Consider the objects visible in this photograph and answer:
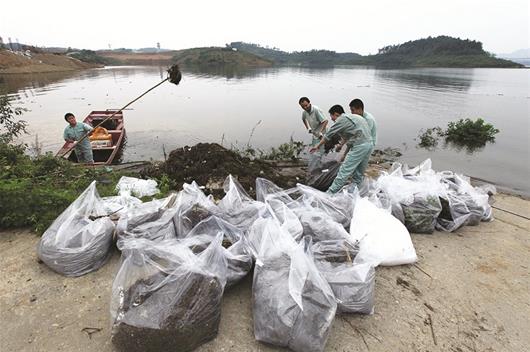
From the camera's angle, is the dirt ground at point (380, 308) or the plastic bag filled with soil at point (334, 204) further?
the plastic bag filled with soil at point (334, 204)

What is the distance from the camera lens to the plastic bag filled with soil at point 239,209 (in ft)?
11.9

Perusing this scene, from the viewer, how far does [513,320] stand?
282 centimetres

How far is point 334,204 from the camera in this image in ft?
13.2

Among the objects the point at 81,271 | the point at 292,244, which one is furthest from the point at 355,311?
the point at 81,271

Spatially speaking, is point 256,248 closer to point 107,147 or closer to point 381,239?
point 381,239

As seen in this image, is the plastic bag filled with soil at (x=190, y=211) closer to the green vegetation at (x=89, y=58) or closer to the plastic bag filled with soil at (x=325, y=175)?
the plastic bag filled with soil at (x=325, y=175)

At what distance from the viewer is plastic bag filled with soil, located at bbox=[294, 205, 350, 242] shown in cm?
339

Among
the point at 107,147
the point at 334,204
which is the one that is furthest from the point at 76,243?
the point at 107,147

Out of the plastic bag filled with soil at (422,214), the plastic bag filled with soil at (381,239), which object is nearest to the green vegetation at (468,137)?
the plastic bag filled with soil at (422,214)

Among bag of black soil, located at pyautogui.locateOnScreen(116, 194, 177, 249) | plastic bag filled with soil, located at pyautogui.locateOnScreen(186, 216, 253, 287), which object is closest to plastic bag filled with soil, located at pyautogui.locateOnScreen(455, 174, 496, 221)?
plastic bag filled with soil, located at pyautogui.locateOnScreen(186, 216, 253, 287)

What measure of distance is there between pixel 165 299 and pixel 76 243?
1.49 metres

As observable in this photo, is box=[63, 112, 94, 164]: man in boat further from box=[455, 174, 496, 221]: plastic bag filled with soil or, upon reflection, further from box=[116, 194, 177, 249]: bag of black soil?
box=[455, 174, 496, 221]: plastic bag filled with soil

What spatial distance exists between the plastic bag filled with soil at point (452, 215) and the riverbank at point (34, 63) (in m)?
47.1

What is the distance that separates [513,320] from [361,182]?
2.67m
